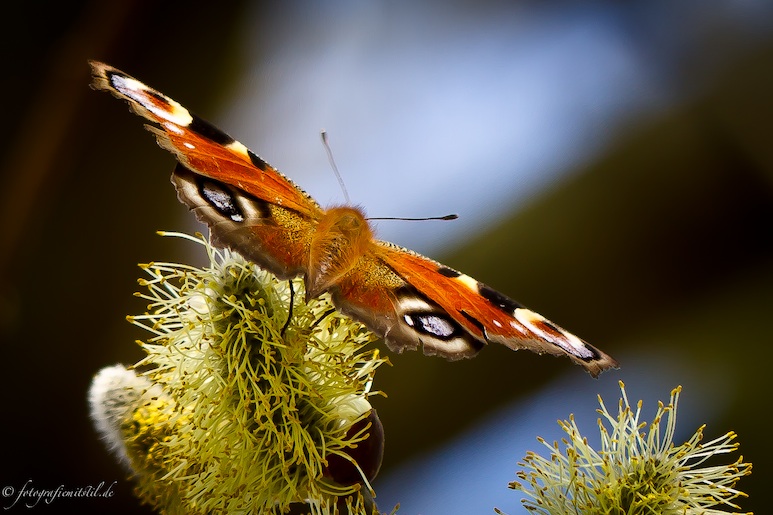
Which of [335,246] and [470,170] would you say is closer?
[335,246]

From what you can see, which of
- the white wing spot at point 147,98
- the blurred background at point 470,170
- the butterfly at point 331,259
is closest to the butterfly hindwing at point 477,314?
the butterfly at point 331,259

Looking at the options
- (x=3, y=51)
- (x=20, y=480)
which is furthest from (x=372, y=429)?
(x=3, y=51)

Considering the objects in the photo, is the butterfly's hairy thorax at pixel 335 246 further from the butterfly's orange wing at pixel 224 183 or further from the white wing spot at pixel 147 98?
the white wing spot at pixel 147 98

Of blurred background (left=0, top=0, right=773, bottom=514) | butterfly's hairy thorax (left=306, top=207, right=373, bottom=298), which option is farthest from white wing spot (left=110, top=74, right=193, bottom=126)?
blurred background (left=0, top=0, right=773, bottom=514)

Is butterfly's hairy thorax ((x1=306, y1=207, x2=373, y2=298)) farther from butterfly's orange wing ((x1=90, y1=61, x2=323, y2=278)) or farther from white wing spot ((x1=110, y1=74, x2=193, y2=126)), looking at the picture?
white wing spot ((x1=110, y1=74, x2=193, y2=126))

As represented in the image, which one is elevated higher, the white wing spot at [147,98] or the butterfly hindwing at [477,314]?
the white wing spot at [147,98]

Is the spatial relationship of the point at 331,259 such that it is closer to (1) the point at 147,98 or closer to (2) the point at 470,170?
(1) the point at 147,98

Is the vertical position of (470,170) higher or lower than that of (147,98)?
higher

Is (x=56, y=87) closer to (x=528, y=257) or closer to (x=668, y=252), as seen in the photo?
(x=528, y=257)

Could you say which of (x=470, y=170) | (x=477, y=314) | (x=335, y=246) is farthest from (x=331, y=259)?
(x=470, y=170)
